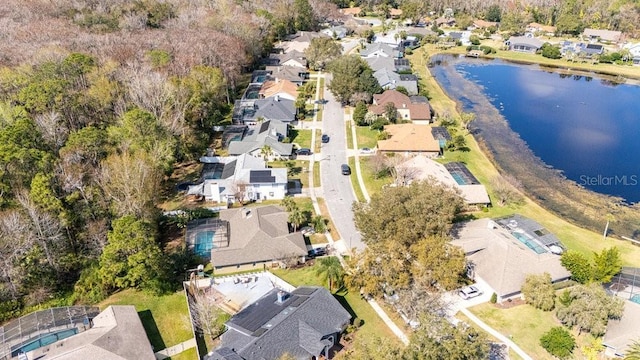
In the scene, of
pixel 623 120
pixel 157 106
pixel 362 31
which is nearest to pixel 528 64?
pixel 623 120

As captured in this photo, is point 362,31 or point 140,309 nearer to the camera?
point 140,309

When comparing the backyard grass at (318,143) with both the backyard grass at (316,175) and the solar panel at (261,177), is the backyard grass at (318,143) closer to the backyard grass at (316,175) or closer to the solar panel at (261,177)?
the backyard grass at (316,175)

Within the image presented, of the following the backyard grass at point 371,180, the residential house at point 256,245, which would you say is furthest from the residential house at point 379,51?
the residential house at point 256,245

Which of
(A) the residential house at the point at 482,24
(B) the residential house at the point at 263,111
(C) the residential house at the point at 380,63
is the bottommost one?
(B) the residential house at the point at 263,111

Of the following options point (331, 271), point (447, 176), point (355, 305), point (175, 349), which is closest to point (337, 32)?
point (447, 176)

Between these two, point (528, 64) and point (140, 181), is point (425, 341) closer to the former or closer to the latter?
point (140, 181)

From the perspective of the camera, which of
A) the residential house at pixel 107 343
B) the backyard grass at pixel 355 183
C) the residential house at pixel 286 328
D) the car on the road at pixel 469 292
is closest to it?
the residential house at pixel 107 343
